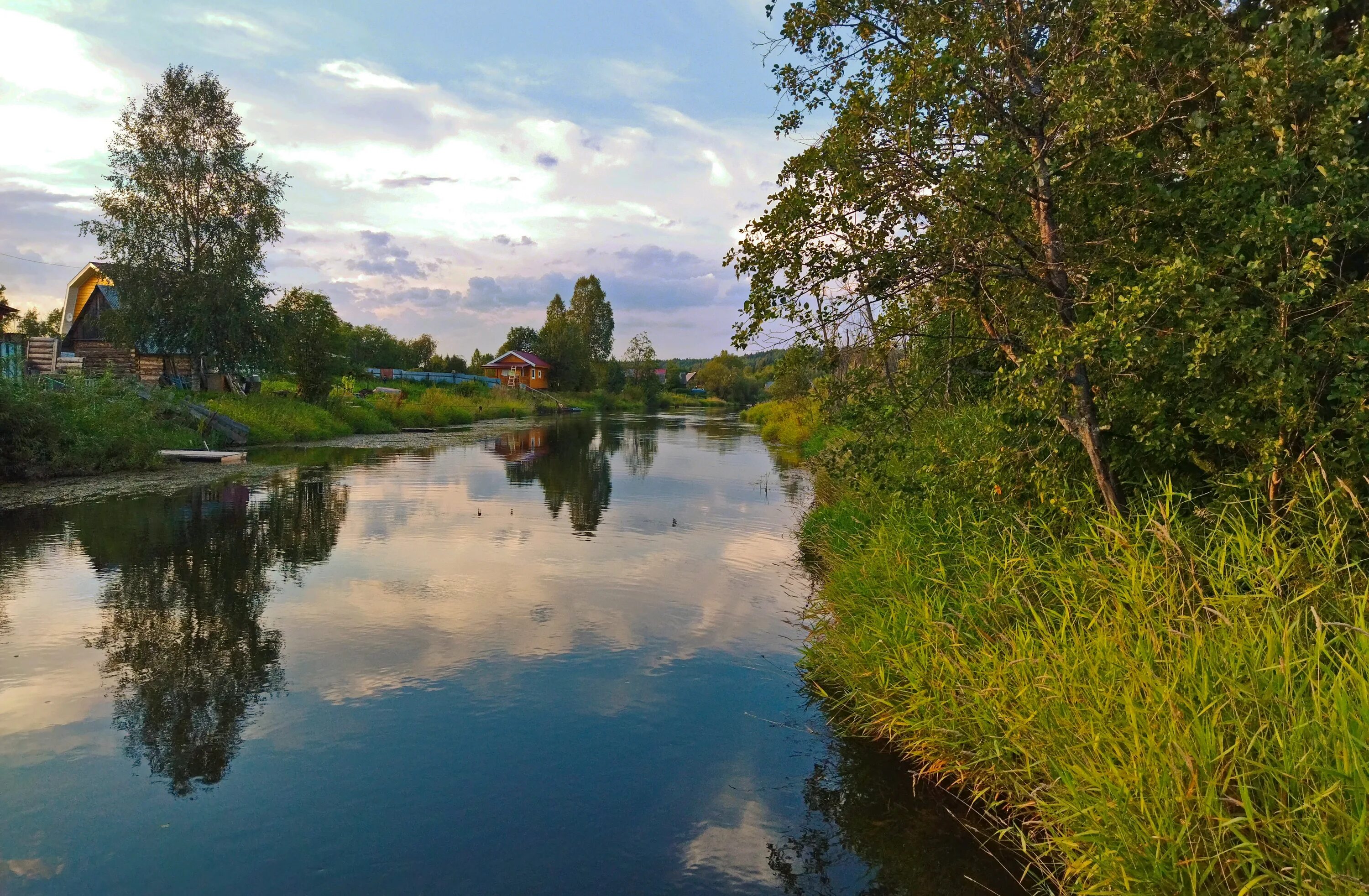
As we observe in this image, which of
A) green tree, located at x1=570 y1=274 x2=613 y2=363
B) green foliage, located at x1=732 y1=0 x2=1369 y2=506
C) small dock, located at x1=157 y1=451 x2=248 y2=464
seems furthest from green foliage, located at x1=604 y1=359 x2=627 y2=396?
green foliage, located at x1=732 y1=0 x2=1369 y2=506

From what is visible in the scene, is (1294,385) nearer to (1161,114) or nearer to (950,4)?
(1161,114)

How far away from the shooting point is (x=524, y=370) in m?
85.7

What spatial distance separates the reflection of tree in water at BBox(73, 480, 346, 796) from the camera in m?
6.57

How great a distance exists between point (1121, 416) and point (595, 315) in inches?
3698

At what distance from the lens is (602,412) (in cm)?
7619

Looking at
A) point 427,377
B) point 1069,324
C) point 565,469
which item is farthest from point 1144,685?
point 427,377

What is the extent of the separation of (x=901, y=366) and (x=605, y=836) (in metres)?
5.84

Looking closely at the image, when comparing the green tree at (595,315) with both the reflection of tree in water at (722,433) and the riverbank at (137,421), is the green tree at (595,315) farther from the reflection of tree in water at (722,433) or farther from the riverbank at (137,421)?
the riverbank at (137,421)

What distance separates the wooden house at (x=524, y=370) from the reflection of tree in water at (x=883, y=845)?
7952 centimetres

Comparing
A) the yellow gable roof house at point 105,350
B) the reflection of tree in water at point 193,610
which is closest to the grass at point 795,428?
the reflection of tree in water at point 193,610

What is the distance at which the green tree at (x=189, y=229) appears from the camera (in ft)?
103

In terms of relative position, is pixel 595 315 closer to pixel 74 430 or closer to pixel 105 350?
pixel 105 350

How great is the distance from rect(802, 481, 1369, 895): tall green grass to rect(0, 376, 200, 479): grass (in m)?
19.1

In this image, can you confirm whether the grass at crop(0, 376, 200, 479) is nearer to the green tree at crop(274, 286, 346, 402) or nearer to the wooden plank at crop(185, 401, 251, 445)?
the wooden plank at crop(185, 401, 251, 445)
